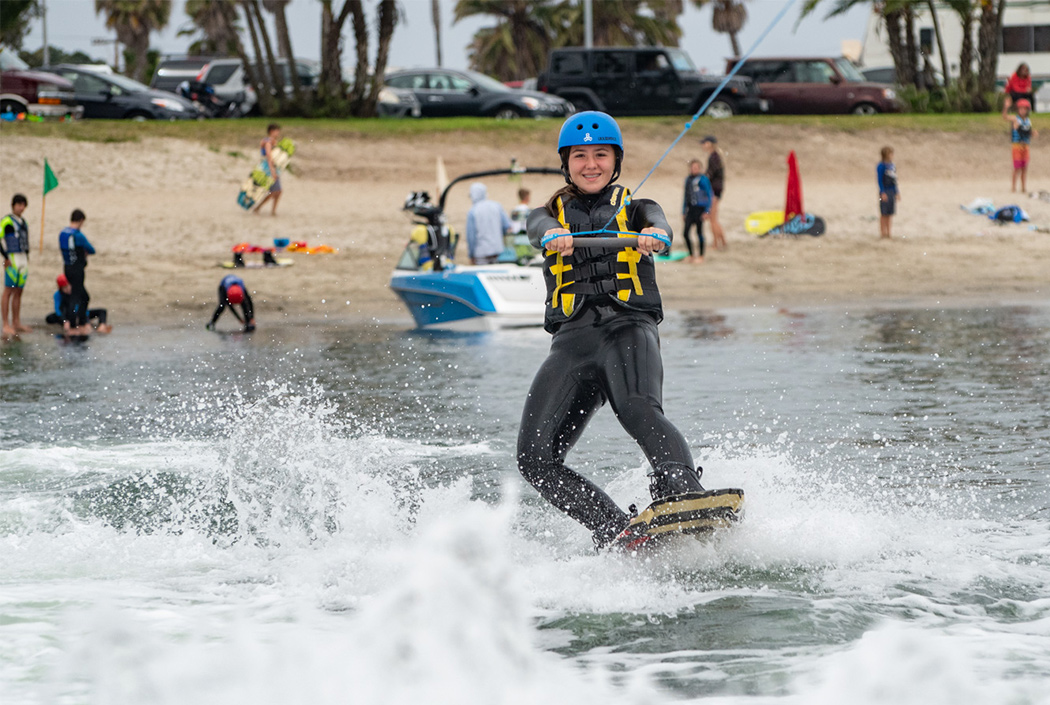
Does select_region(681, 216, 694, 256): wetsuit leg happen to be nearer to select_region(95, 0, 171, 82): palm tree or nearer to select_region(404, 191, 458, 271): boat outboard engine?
select_region(404, 191, 458, 271): boat outboard engine

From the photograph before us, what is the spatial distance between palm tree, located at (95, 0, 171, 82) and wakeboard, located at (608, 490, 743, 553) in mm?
59203

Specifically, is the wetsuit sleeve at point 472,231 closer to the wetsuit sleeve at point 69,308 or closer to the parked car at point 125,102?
the wetsuit sleeve at point 69,308

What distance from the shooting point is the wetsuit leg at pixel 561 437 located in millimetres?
5270

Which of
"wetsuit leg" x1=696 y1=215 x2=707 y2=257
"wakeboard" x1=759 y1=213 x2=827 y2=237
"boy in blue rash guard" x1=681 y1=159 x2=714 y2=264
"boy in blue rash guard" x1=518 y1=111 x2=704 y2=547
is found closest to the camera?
"boy in blue rash guard" x1=518 y1=111 x2=704 y2=547

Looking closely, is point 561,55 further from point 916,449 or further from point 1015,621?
point 1015,621

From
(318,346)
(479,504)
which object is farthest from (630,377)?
(318,346)

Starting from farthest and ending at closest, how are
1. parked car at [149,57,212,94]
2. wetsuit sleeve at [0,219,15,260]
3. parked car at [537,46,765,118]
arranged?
parked car at [149,57,212,94] → parked car at [537,46,765,118] → wetsuit sleeve at [0,219,15,260]

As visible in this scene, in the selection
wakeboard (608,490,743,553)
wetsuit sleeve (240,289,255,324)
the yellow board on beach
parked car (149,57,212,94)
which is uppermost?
parked car (149,57,212,94)

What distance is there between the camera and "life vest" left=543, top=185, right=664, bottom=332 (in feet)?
17.5

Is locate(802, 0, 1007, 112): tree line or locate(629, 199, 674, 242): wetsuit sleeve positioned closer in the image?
locate(629, 199, 674, 242): wetsuit sleeve

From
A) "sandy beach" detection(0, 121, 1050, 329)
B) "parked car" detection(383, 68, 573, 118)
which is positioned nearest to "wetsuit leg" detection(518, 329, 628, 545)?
"sandy beach" detection(0, 121, 1050, 329)

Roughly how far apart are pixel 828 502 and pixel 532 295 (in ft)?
32.5

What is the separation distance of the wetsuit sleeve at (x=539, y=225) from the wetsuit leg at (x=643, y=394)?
0.43 m

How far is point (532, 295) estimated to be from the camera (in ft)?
52.7
